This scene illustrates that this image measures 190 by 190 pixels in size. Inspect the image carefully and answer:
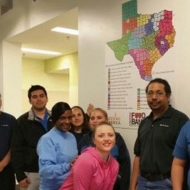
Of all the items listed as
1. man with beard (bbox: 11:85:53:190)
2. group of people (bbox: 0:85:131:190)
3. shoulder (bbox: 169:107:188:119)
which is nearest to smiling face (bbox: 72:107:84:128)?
group of people (bbox: 0:85:131:190)

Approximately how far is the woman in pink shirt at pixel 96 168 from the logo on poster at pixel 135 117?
626 millimetres

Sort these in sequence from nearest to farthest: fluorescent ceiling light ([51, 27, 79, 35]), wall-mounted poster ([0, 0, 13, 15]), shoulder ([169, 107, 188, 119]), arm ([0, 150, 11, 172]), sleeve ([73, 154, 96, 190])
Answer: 1. sleeve ([73, 154, 96, 190])
2. shoulder ([169, 107, 188, 119])
3. arm ([0, 150, 11, 172])
4. fluorescent ceiling light ([51, 27, 79, 35])
5. wall-mounted poster ([0, 0, 13, 15])

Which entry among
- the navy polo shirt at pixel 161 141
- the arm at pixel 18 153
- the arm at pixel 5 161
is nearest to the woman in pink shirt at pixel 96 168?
the navy polo shirt at pixel 161 141

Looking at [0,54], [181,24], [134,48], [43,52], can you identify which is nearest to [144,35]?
[134,48]

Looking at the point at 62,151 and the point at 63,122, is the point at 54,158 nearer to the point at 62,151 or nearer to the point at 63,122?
the point at 62,151

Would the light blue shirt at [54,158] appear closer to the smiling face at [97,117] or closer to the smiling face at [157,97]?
the smiling face at [97,117]

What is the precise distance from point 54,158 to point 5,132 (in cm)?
116

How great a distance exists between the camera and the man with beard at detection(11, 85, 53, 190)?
2.80 m

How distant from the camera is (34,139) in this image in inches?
110

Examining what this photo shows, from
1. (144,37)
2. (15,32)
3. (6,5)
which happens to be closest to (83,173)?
(144,37)

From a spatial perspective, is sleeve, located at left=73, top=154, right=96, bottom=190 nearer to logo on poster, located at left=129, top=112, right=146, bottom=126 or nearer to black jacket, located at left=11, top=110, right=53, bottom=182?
logo on poster, located at left=129, top=112, right=146, bottom=126

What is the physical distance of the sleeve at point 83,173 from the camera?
1913 millimetres

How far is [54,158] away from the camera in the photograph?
213 centimetres

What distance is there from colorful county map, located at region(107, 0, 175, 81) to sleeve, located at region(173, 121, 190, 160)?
695mm
